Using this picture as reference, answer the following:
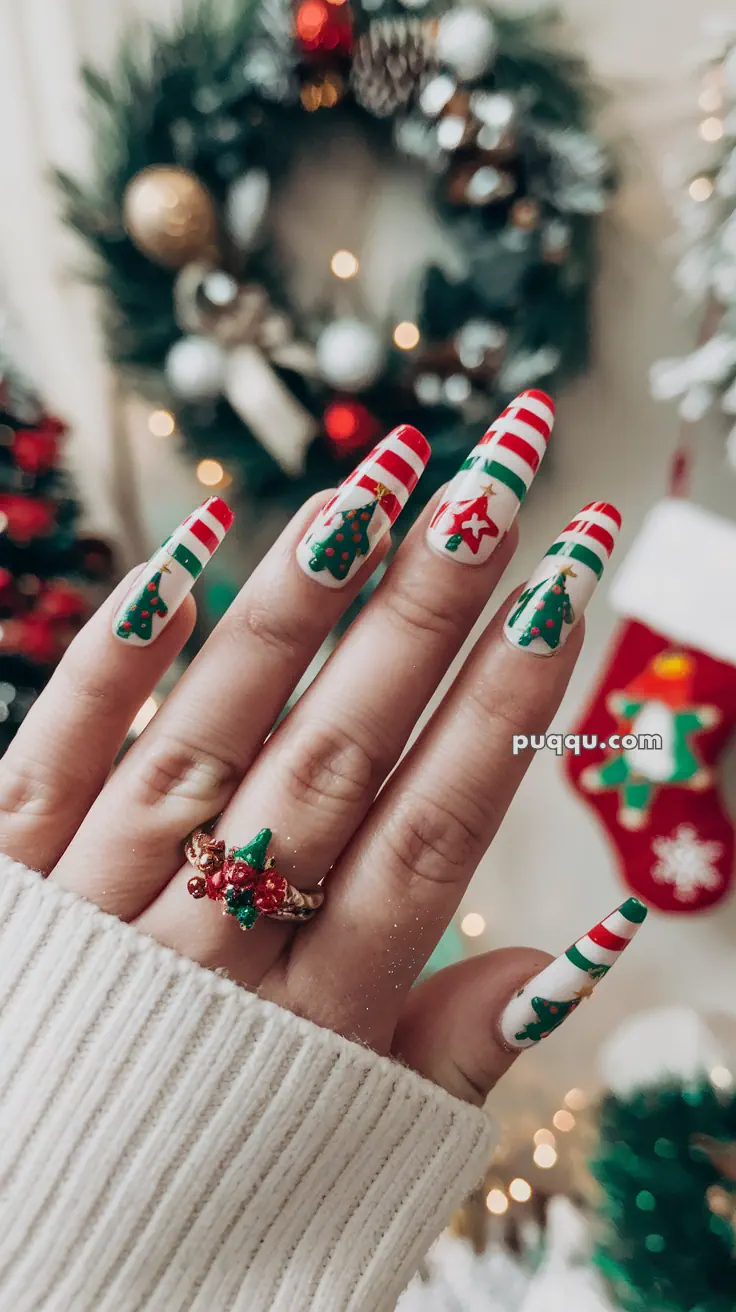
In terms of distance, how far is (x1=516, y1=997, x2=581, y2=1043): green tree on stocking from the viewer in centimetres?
60

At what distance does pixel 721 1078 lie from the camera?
87 centimetres

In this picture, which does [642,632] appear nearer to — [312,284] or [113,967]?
[312,284]

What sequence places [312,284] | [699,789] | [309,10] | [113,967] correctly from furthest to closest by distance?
[312,284] < [699,789] < [309,10] < [113,967]

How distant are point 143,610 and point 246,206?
71cm

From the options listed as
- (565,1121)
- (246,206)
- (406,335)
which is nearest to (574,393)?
(406,335)

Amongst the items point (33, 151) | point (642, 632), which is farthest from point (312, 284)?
point (642, 632)

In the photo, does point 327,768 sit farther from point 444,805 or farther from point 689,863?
point 689,863

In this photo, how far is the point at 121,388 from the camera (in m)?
1.28

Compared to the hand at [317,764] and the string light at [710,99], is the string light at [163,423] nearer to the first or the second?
the hand at [317,764]

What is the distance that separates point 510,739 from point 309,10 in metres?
0.89

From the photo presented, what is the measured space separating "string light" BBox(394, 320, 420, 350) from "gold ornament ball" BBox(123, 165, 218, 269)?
25 cm

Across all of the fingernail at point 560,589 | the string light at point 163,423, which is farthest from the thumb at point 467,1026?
the string light at point 163,423

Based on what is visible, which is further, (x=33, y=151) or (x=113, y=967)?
(x=33, y=151)

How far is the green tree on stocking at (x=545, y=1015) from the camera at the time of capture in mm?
600
